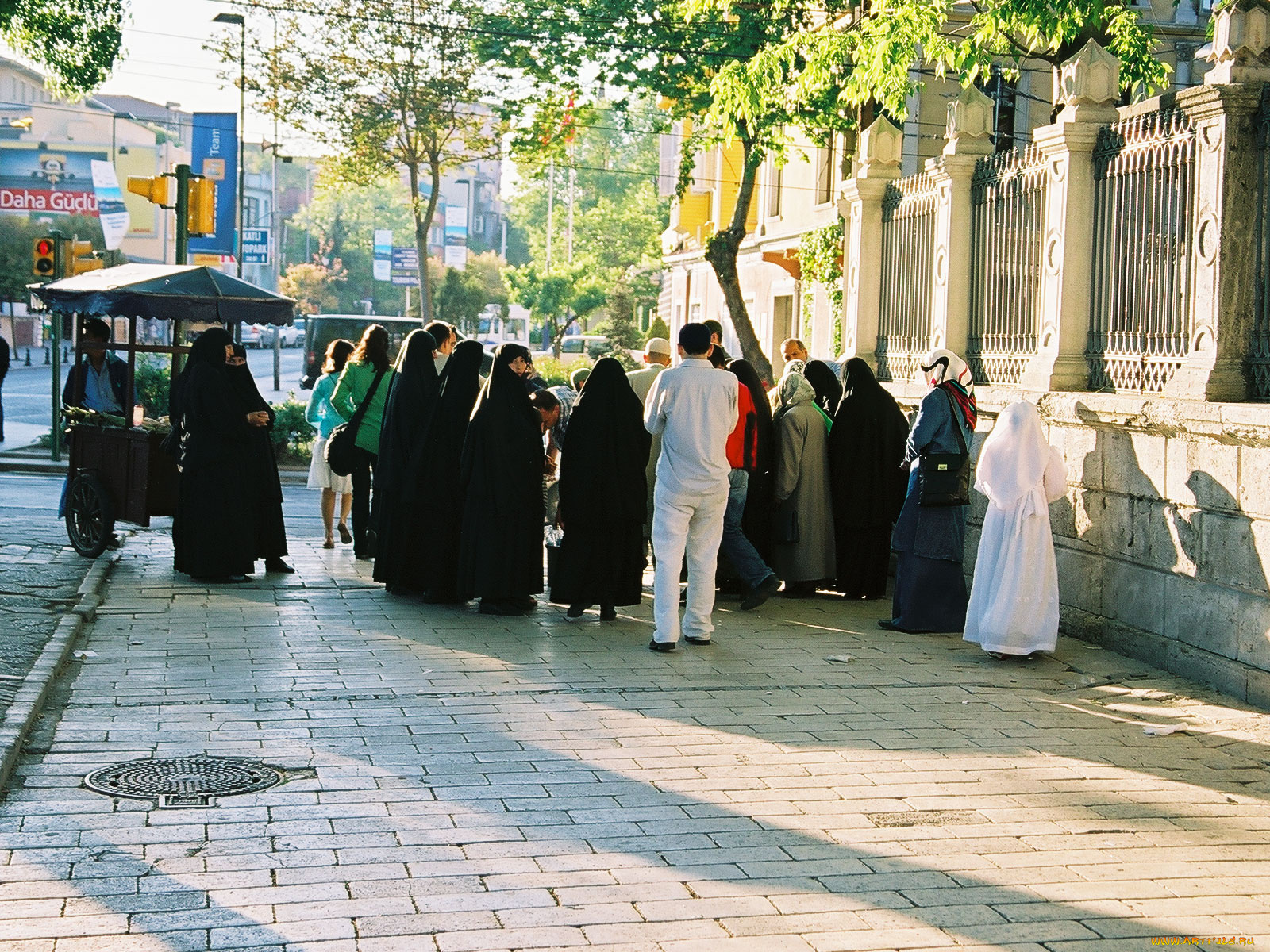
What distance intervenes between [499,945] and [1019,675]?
4.79 m

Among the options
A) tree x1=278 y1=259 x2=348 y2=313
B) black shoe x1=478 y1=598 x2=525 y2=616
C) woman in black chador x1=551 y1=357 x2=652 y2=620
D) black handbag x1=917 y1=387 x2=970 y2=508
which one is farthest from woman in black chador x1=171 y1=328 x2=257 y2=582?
tree x1=278 y1=259 x2=348 y2=313

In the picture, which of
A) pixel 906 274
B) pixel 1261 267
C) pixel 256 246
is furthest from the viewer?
pixel 256 246

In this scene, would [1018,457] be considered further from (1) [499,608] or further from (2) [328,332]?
(2) [328,332]

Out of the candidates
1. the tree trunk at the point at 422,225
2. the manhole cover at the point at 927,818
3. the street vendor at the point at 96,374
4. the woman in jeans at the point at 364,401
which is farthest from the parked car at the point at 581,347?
the manhole cover at the point at 927,818

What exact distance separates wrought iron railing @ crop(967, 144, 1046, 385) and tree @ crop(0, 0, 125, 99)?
10.4 m

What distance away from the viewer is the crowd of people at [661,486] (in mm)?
8984

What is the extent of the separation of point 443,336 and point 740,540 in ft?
10.5

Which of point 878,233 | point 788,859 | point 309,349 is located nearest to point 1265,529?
point 788,859

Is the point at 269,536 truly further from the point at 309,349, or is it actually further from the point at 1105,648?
the point at 309,349

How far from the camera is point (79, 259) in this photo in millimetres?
23375

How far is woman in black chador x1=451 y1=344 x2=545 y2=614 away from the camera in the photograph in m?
10.0

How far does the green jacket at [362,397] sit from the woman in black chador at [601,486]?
2.77m

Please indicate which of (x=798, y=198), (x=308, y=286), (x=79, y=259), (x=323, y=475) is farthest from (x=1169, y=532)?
(x=308, y=286)

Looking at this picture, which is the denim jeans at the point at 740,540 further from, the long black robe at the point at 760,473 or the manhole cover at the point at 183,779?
the manhole cover at the point at 183,779
